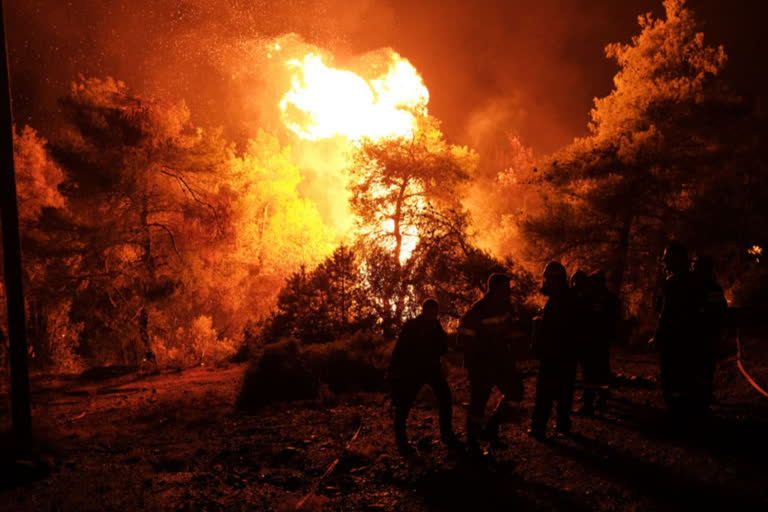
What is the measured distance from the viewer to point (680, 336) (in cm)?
555

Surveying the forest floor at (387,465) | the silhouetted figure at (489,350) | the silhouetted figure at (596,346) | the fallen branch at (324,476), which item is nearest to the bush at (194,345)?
the forest floor at (387,465)

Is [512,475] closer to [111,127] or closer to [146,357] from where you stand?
[146,357]

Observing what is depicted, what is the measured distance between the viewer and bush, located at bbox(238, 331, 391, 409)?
1020cm

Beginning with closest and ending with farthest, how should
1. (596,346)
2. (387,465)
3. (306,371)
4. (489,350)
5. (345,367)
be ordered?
(489,350), (387,465), (596,346), (306,371), (345,367)

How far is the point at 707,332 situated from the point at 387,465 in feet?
13.6

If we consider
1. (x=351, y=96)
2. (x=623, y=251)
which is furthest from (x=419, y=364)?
(x=351, y=96)

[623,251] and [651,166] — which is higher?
[651,166]

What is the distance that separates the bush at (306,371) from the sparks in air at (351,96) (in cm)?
1718

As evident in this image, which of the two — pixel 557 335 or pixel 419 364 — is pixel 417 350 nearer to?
pixel 419 364

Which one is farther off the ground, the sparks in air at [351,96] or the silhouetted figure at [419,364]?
the sparks in air at [351,96]

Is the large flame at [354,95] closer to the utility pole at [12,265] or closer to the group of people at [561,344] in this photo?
the utility pole at [12,265]

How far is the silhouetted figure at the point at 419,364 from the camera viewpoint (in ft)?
19.8

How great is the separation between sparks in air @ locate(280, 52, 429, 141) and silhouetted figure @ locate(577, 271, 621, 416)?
66.5 feet

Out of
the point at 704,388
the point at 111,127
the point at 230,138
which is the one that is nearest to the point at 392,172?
the point at 111,127
